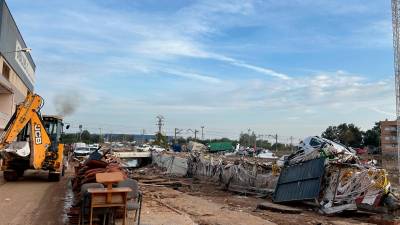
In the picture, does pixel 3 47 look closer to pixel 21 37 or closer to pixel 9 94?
pixel 9 94

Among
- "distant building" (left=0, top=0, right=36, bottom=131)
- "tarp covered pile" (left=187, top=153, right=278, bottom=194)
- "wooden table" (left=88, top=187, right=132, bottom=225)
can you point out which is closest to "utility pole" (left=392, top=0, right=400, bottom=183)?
"tarp covered pile" (left=187, top=153, right=278, bottom=194)

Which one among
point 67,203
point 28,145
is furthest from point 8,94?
point 67,203

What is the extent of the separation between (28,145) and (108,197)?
1297cm

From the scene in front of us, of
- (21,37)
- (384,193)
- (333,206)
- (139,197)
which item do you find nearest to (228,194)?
(333,206)

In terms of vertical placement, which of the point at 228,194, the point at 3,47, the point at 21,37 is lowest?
the point at 228,194

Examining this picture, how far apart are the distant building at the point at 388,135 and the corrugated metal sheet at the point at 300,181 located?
79364mm

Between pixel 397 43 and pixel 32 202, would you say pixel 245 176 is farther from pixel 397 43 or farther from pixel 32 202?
pixel 397 43

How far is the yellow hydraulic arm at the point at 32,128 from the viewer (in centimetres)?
2027

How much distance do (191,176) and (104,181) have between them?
2647 centimetres

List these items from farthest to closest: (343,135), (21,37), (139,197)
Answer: (343,135) → (21,37) → (139,197)

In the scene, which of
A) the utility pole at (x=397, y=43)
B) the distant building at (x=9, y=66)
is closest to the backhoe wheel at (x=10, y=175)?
the distant building at (x=9, y=66)

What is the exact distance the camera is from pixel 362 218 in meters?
16.3

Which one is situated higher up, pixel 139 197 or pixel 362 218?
pixel 139 197

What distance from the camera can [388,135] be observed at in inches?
3964
